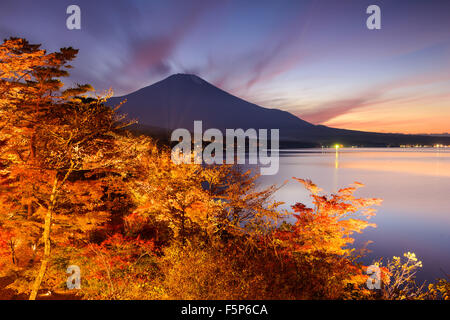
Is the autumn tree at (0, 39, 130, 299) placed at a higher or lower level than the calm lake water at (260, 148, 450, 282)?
higher

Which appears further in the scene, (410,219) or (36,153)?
(410,219)

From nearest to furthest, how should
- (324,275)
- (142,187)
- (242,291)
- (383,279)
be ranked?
(242,291) < (324,275) < (383,279) < (142,187)

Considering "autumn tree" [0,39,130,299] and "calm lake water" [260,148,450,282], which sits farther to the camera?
"calm lake water" [260,148,450,282]

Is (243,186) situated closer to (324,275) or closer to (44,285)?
(324,275)

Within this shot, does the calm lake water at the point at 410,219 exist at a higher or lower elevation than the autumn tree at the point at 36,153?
lower

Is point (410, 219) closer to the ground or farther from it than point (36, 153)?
closer to the ground

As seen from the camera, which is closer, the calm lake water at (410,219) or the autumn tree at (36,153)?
the autumn tree at (36,153)

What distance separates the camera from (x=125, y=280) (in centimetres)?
953
